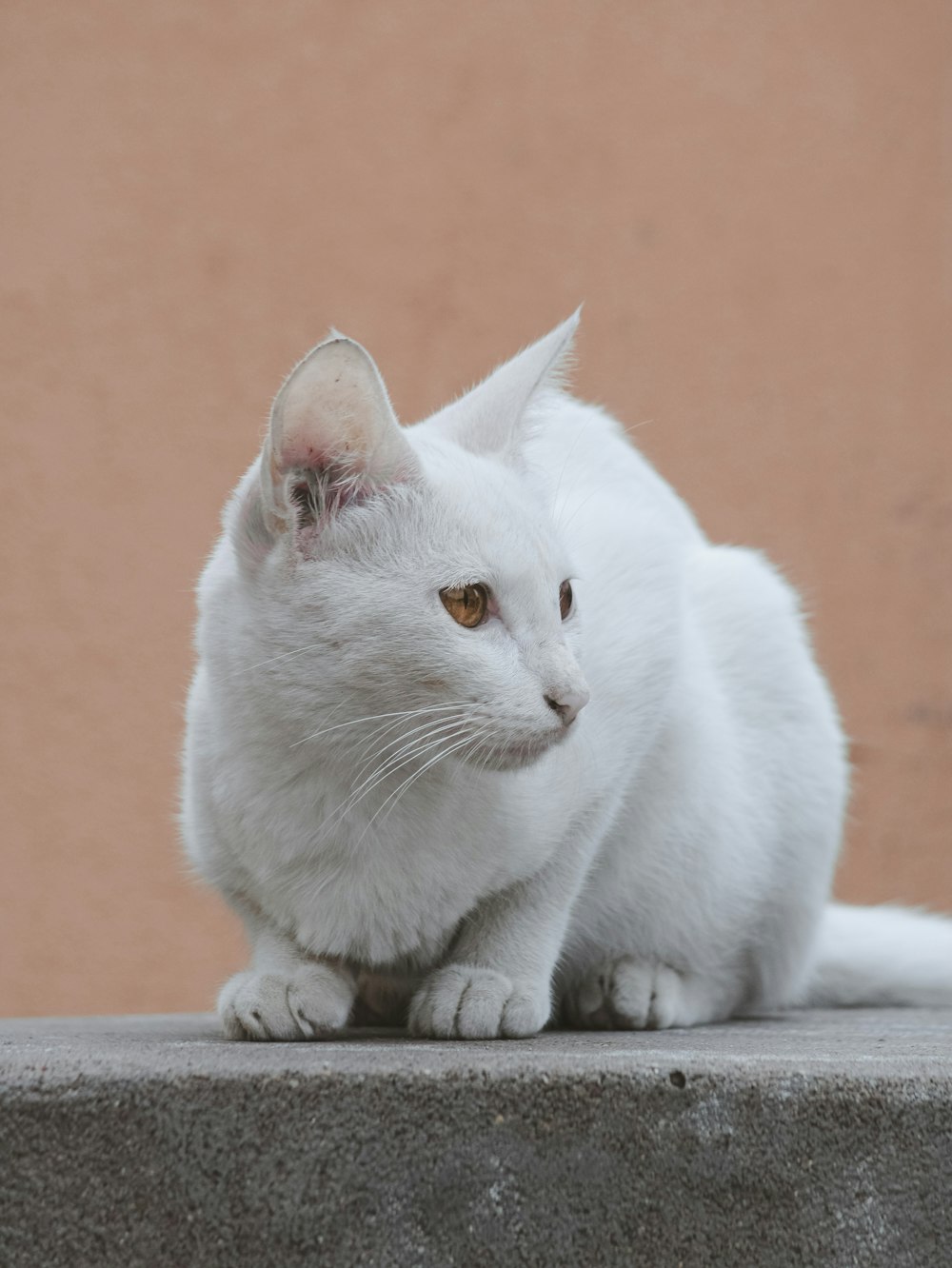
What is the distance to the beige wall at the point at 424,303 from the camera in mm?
2811

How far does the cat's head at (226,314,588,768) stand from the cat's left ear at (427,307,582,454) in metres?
0.15

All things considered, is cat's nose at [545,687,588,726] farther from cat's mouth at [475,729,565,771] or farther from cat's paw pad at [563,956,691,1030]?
cat's paw pad at [563,956,691,1030]

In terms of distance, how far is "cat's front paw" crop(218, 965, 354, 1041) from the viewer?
128 centimetres

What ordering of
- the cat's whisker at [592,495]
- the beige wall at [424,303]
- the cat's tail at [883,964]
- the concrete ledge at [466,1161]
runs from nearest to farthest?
the concrete ledge at [466,1161] → the cat's whisker at [592,495] → the cat's tail at [883,964] → the beige wall at [424,303]

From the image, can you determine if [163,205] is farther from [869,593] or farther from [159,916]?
[869,593]

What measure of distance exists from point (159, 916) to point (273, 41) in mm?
1672

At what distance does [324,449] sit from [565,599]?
27cm

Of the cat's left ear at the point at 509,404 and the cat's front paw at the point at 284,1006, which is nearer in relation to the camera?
the cat's front paw at the point at 284,1006

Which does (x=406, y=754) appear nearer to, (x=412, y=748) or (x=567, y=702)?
(x=412, y=748)

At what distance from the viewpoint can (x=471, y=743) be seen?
1.22 meters

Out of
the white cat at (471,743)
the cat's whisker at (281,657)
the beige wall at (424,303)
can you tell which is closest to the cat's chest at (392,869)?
the white cat at (471,743)

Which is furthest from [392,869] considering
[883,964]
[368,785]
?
[883,964]

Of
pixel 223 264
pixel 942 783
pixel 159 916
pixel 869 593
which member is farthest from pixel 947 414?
pixel 159 916

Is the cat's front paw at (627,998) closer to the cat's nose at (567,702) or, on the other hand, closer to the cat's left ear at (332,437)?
the cat's nose at (567,702)
